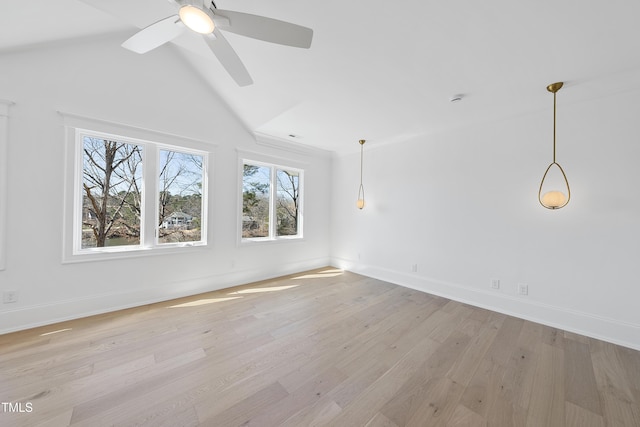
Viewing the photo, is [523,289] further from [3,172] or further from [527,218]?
[3,172]

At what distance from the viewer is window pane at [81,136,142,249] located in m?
2.75

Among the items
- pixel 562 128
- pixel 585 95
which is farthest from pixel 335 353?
pixel 585 95

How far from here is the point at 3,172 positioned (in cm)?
221

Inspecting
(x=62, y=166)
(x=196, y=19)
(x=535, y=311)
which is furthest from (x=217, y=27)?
(x=535, y=311)

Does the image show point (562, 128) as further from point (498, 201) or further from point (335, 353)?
point (335, 353)

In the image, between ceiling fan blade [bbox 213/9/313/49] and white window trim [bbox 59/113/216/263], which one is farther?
white window trim [bbox 59/113/216/263]

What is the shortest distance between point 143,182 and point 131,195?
0.22m

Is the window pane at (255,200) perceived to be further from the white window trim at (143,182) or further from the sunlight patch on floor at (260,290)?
the sunlight patch on floor at (260,290)

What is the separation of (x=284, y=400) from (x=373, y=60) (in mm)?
2735

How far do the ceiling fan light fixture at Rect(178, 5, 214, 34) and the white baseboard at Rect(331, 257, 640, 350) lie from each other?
390 centimetres

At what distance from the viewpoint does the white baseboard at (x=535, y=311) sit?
2.27m

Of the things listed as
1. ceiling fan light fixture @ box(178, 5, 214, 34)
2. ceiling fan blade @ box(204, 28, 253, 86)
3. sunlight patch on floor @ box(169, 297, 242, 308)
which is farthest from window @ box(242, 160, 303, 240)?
ceiling fan light fixture @ box(178, 5, 214, 34)

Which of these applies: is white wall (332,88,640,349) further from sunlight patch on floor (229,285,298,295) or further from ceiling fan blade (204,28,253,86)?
ceiling fan blade (204,28,253,86)

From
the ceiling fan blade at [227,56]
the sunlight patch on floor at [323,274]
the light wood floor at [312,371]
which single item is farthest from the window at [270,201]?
the ceiling fan blade at [227,56]
